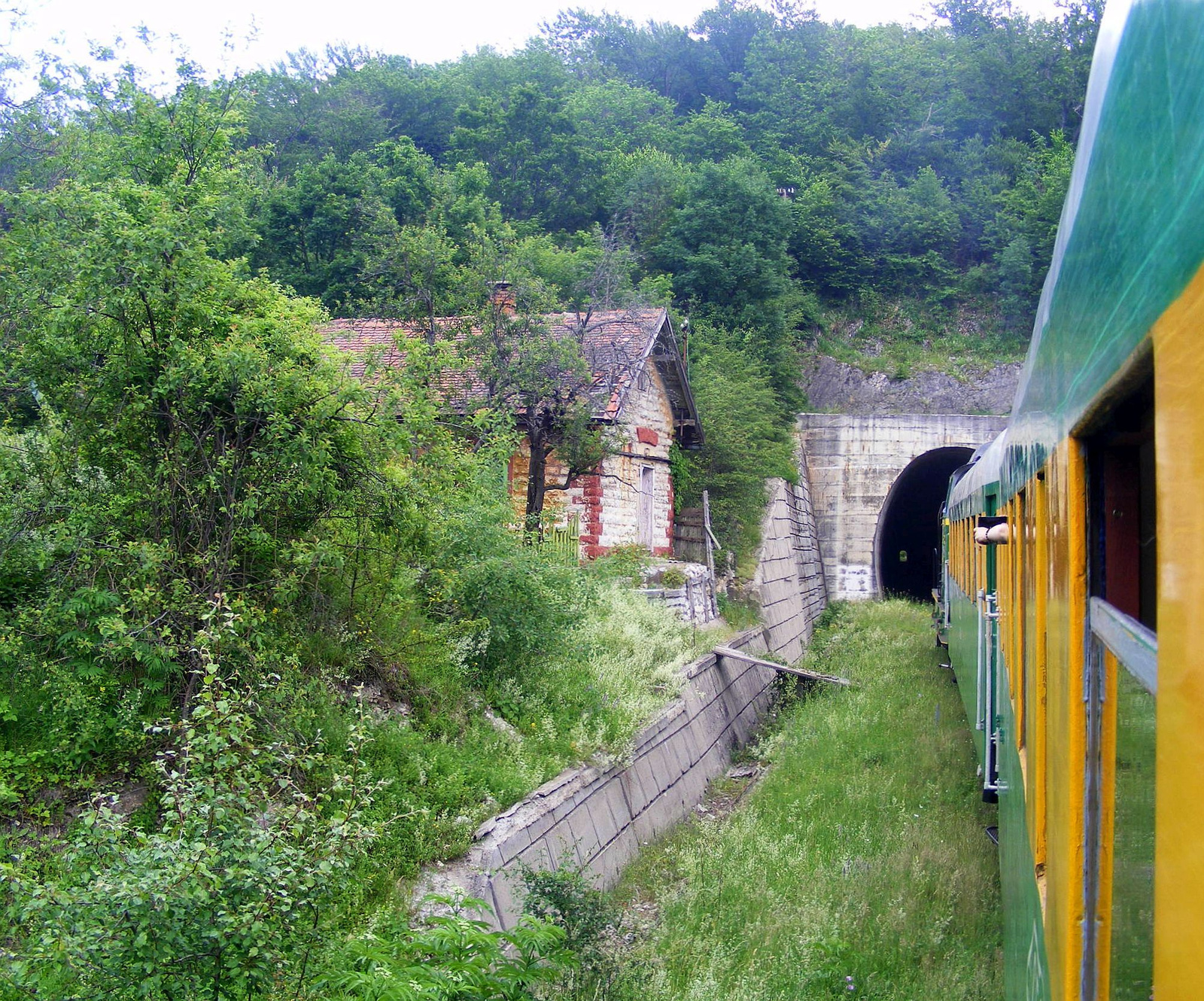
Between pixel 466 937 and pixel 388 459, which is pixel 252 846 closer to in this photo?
pixel 466 937

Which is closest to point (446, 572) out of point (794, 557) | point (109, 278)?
point (109, 278)

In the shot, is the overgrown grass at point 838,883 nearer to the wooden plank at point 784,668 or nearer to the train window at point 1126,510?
the wooden plank at point 784,668

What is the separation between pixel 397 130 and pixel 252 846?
5062cm

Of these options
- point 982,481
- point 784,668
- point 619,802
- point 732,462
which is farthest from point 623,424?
point 982,481

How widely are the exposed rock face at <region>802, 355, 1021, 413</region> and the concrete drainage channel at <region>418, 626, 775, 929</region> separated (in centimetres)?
2133

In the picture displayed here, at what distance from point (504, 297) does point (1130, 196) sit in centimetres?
1520

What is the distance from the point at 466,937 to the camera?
5.07 m

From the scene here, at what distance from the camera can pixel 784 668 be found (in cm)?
1550

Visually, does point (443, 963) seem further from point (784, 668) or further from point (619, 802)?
point (784, 668)

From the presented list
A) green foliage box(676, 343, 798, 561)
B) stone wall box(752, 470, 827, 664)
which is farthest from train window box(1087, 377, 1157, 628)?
green foliage box(676, 343, 798, 561)

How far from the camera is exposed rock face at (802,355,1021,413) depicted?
34719mm

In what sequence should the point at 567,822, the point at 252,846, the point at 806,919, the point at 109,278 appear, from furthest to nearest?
the point at 567,822 < the point at 806,919 < the point at 109,278 < the point at 252,846

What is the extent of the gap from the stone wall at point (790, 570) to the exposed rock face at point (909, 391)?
24.5 feet

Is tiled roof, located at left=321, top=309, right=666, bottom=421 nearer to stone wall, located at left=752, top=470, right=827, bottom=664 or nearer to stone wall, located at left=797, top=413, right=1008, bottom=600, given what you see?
stone wall, located at left=752, top=470, right=827, bottom=664
